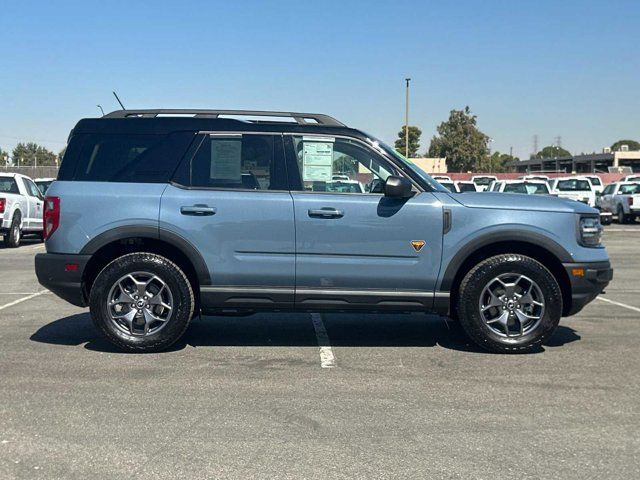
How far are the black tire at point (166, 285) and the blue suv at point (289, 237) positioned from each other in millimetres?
12

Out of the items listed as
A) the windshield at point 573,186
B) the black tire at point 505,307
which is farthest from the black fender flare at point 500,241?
the windshield at point 573,186

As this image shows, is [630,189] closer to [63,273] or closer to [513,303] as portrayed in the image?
[513,303]

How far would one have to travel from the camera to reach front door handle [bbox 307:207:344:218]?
5.97m

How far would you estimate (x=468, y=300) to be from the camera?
6.05 meters

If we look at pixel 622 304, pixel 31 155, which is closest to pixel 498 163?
pixel 31 155

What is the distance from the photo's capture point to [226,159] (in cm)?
619

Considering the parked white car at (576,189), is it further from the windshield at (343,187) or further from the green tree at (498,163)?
the green tree at (498,163)

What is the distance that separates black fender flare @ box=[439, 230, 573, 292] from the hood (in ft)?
0.77

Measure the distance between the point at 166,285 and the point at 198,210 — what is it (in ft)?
2.32

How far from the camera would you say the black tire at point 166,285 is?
604cm

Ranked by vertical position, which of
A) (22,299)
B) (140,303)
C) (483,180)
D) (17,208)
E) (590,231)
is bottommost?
(22,299)

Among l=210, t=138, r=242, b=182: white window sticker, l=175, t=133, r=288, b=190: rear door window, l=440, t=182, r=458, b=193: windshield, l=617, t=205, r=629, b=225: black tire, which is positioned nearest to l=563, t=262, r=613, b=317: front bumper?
l=440, t=182, r=458, b=193: windshield

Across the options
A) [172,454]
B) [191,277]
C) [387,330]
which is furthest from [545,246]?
[172,454]

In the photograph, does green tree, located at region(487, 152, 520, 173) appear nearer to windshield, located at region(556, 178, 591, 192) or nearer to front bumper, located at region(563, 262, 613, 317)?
windshield, located at region(556, 178, 591, 192)
